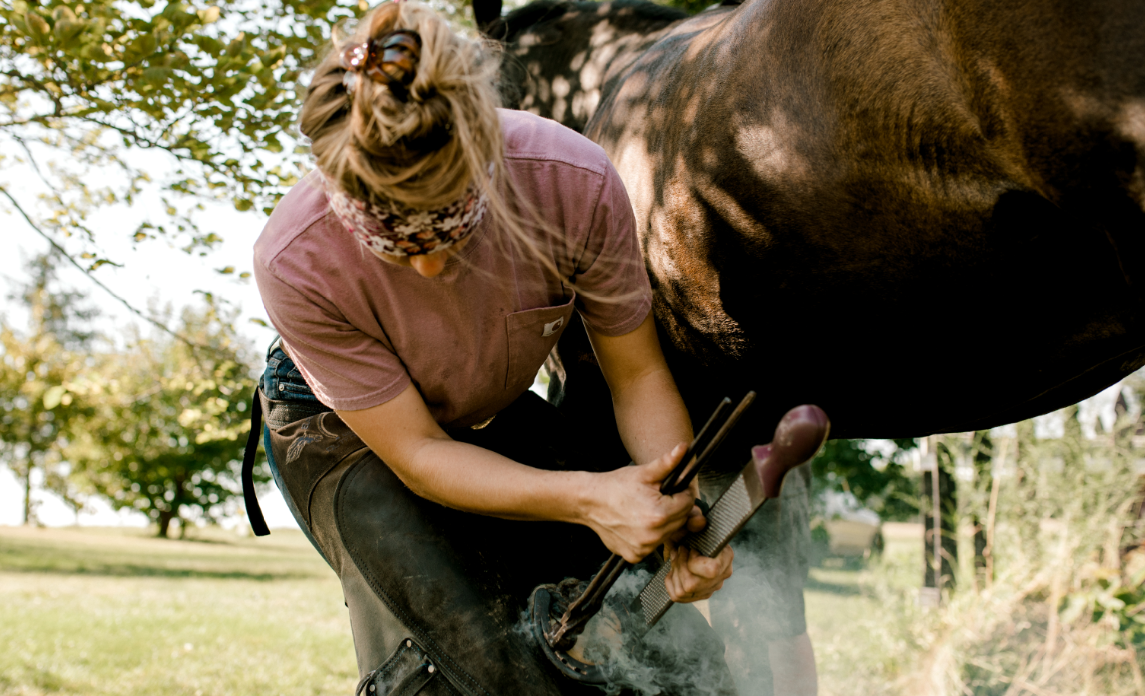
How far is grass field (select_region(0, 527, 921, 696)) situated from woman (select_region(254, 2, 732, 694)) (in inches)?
122

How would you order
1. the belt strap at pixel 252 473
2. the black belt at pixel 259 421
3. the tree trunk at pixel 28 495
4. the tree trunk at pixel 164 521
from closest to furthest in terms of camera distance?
1. the black belt at pixel 259 421
2. the belt strap at pixel 252 473
3. the tree trunk at pixel 164 521
4. the tree trunk at pixel 28 495

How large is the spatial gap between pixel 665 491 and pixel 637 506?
0.16 ft

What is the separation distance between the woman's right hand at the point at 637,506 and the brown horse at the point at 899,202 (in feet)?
1.22

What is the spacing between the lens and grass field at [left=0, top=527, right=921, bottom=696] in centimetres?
424

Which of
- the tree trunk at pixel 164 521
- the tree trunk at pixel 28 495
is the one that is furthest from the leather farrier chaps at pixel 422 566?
the tree trunk at pixel 28 495

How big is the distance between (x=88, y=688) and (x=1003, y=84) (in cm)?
479

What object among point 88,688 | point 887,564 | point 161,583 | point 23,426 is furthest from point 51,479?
point 887,564

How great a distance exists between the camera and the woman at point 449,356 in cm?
107

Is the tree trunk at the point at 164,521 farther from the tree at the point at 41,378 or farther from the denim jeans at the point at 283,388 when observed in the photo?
the denim jeans at the point at 283,388

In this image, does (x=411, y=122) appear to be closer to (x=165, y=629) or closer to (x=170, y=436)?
(x=165, y=629)

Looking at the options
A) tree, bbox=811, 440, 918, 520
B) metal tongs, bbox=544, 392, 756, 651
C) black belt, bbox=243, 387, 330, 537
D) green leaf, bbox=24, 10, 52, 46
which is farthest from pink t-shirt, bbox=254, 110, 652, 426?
tree, bbox=811, 440, 918, 520

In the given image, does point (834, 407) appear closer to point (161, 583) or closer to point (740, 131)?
point (740, 131)

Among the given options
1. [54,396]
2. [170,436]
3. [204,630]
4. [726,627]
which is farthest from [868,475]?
[170,436]

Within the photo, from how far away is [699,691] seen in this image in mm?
1576
